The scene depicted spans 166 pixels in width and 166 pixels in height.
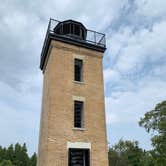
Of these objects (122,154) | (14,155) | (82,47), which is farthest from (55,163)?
(14,155)

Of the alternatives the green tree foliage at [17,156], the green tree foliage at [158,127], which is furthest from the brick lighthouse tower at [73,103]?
the green tree foliage at [17,156]

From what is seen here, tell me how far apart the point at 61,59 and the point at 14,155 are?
5996cm

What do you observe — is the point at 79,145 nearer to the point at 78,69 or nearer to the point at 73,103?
the point at 73,103

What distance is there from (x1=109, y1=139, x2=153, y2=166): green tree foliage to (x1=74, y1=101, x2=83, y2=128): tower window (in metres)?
34.2

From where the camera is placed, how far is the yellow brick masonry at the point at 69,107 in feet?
46.0

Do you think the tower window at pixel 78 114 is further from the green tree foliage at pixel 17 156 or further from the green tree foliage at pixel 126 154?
the green tree foliage at pixel 17 156

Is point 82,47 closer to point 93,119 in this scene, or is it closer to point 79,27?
point 79,27

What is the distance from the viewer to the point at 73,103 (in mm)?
15383

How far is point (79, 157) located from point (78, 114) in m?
2.71

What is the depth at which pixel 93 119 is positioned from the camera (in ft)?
50.9

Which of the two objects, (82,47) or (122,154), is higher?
(82,47)

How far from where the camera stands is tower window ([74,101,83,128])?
607 inches

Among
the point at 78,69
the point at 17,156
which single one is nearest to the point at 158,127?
the point at 78,69

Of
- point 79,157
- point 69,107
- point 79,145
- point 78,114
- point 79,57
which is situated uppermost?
point 79,57
